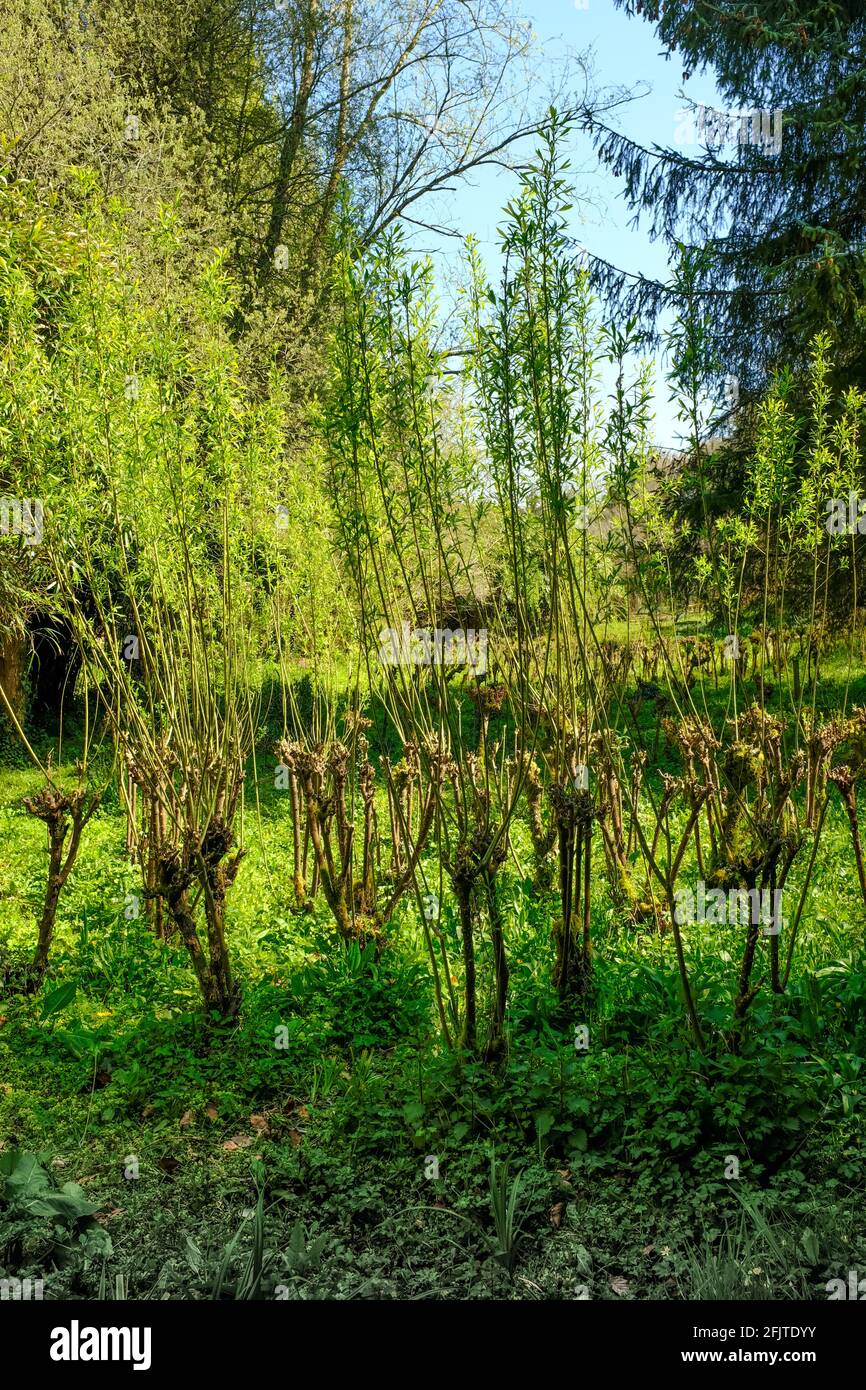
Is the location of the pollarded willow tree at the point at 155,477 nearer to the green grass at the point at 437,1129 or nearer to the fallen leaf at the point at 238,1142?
the green grass at the point at 437,1129

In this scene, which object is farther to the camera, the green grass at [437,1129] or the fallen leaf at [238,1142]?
the fallen leaf at [238,1142]

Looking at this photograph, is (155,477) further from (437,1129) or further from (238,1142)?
(437,1129)

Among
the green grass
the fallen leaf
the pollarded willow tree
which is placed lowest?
the fallen leaf

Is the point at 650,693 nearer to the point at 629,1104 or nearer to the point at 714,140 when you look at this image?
the point at 714,140

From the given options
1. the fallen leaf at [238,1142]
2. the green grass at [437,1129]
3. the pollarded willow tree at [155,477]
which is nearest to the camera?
the green grass at [437,1129]

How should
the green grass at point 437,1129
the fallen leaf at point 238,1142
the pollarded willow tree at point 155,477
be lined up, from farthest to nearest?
the pollarded willow tree at point 155,477, the fallen leaf at point 238,1142, the green grass at point 437,1129

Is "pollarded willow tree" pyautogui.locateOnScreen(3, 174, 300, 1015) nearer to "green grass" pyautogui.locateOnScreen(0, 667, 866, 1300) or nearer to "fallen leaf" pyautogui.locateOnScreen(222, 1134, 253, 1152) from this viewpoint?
"green grass" pyautogui.locateOnScreen(0, 667, 866, 1300)

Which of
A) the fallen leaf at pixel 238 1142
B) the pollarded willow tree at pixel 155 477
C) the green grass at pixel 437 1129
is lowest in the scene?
the fallen leaf at pixel 238 1142

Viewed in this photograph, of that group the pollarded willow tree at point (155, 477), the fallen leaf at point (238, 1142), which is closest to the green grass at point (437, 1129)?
the fallen leaf at point (238, 1142)

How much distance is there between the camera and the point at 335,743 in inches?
187

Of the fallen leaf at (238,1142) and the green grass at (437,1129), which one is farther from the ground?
the green grass at (437,1129)

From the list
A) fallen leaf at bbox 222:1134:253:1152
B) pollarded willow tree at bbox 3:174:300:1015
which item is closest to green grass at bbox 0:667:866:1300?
fallen leaf at bbox 222:1134:253:1152

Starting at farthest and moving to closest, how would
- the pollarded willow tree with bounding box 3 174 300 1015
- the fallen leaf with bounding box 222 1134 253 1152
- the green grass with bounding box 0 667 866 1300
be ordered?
the pollarded willow tree with bounding box 3 174 300 1015 < the fallen leaf with bounding box 222 1134 253 1152 < the green grass with bounding box 0 667 866 1300

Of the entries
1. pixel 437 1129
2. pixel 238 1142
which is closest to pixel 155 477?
pixel 238 1142
